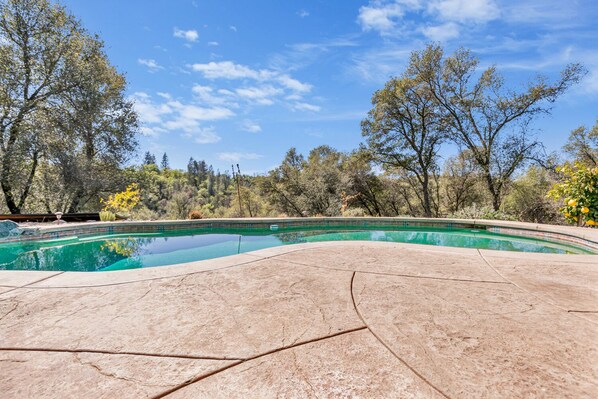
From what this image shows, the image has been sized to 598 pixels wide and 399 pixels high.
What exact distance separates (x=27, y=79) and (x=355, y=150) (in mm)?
13695

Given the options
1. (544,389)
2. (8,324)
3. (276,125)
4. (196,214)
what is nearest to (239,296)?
(8,324)

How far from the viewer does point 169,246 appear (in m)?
5.98

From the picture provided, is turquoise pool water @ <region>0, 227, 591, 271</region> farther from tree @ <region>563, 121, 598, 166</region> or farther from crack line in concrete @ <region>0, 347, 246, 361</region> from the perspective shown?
tree @ <region>563, 121, 598, 166</region>

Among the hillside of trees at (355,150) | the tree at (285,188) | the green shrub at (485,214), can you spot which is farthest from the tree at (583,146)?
the tree at (285,188)

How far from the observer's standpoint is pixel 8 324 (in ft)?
5.03

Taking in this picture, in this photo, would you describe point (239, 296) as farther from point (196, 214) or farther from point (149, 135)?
point (149, 135)

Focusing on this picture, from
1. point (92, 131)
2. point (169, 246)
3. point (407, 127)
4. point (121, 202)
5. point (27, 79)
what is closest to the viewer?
point (169, 246)

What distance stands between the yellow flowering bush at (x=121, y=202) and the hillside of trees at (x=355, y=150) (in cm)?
68

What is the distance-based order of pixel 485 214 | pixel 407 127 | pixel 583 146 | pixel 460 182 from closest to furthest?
pixel 485 214 < pixel 583 146 < pixel 407 127 < pixel 460 182

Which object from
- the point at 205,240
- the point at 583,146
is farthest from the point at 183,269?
the point at 583,146

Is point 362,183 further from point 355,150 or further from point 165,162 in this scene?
point 165,162

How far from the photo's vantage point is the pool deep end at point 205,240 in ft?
15.6

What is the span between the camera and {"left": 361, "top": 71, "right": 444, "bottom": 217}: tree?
12.7 m

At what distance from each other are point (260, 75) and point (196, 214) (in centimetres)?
706
